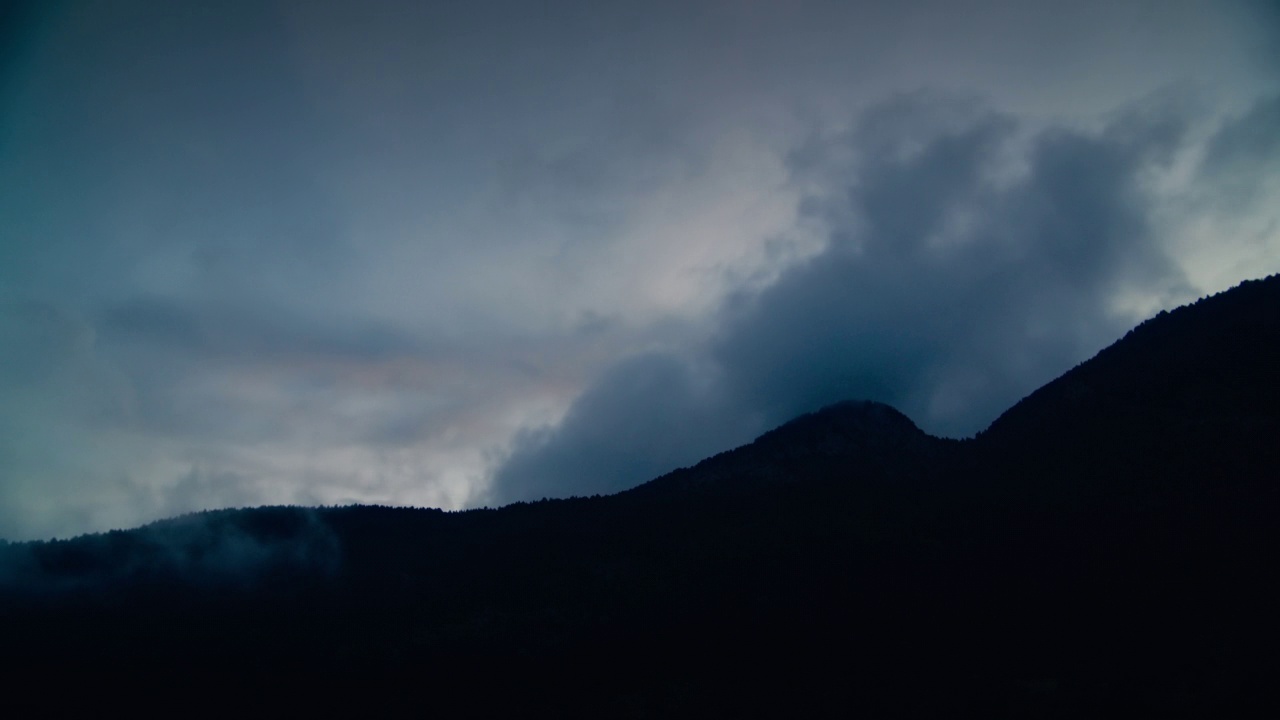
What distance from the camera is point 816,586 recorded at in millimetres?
128375

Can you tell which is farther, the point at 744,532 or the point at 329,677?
the point at 744,532

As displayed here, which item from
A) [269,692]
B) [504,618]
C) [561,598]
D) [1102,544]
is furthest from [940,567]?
[269,692]

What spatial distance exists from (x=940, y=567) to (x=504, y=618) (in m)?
78.1

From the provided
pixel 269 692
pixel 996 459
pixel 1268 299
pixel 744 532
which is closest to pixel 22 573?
pixel 269 692

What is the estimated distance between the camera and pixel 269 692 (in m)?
121

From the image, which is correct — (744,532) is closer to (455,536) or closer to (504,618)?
(504,618)

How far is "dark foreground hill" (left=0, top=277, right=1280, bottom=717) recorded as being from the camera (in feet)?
292

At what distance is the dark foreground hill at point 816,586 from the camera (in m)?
88.9

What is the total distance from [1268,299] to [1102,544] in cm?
5885

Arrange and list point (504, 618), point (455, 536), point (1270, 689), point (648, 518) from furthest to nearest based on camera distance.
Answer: point (455, 536) < point (648, 518) < point (504, 618) < point (1270, 689)

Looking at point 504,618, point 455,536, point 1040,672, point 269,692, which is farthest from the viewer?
point 455,536

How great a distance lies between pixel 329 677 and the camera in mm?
123688

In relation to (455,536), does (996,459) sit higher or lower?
lower

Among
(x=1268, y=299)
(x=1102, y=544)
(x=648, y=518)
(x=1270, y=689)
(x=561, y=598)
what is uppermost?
(x=1268, y=299)
